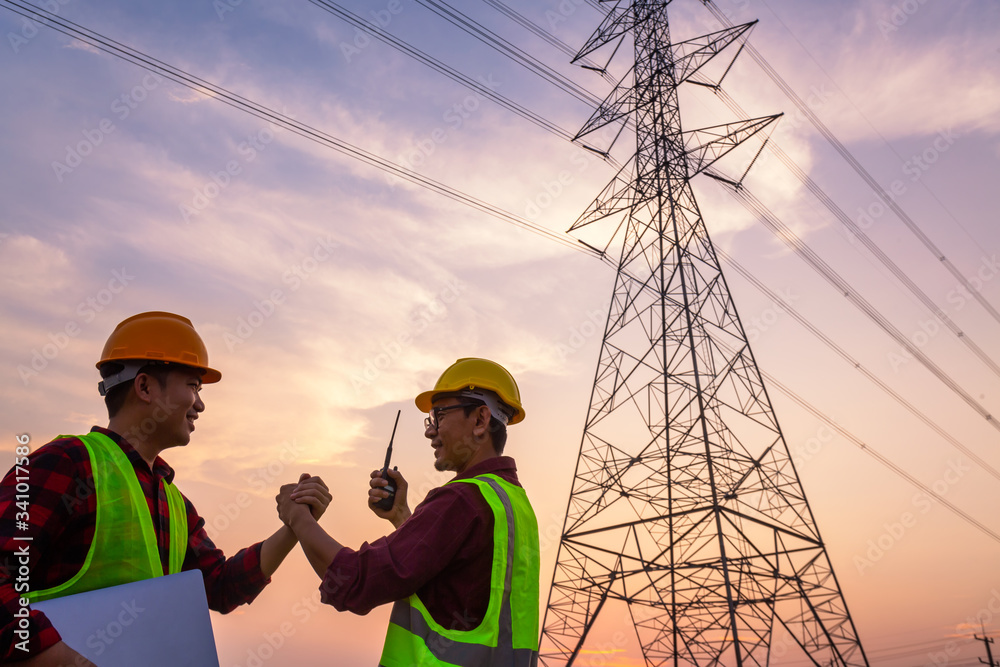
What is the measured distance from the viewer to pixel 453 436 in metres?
3.09

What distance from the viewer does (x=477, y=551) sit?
2.48 metres

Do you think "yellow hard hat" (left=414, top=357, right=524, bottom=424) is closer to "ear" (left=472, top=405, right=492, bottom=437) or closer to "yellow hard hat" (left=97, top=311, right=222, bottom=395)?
"ear" (left=472, top=405, right=492, bottom=437)

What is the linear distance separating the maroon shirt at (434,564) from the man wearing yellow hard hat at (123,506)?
0.46 metres

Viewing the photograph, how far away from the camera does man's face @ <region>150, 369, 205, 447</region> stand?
270 cm

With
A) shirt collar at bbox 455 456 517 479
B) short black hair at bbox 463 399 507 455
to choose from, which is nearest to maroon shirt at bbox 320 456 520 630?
shirt collar at bbox 455 456 517 479

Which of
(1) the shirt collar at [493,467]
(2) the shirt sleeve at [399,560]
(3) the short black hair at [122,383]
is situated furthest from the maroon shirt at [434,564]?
(3) the short black hair at [122,383]

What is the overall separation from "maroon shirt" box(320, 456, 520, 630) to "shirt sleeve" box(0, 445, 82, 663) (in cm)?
85

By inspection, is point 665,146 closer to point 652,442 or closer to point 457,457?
point 652,442

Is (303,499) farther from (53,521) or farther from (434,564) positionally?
(53,521)

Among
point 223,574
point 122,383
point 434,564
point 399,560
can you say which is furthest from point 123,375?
point 434,564

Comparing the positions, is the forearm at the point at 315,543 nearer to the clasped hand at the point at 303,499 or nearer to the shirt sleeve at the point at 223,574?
the clasped hand at the point at 303,499

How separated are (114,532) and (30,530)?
0.86 feet

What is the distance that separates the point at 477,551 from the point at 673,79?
1652 centimetres

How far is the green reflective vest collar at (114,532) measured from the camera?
7.25 ft
